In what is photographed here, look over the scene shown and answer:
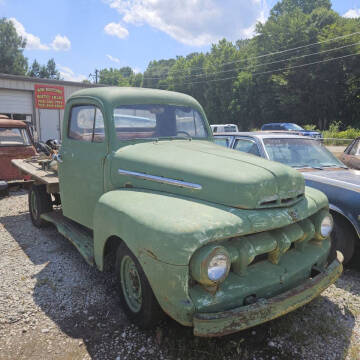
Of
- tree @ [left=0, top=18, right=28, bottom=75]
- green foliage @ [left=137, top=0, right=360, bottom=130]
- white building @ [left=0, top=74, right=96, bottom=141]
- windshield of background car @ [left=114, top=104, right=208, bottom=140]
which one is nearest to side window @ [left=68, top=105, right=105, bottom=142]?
windshield of background car @ [left=114, top=104, right=208, bottom=140]

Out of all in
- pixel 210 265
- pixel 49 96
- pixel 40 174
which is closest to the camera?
pixel 210 265

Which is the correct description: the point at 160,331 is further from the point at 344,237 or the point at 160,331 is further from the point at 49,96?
the point at 49,96

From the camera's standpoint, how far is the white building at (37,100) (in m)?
16.7

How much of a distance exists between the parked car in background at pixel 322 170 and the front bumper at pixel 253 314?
54.6 inches

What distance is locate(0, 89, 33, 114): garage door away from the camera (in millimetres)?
16672

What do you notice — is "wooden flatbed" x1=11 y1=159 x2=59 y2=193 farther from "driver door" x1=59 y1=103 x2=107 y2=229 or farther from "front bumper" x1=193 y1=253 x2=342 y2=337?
"front bumper" x1=193 y1=253 x2=342 y2=337

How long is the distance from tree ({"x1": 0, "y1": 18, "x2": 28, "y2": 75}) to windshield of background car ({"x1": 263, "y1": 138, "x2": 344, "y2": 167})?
62.2 m

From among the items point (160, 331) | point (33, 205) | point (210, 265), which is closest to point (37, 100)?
point (33, 205)

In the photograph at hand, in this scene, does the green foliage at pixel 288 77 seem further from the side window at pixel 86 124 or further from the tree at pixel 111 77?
the tree at pixel 111 77

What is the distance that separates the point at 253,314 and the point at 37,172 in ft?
14.4

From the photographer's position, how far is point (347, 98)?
3591 cm

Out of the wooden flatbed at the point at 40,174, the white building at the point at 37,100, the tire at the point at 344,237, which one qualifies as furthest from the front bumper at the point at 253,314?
the white building at the point at 37,100

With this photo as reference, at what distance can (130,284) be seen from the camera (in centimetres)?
291

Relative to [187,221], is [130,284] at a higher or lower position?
lower
